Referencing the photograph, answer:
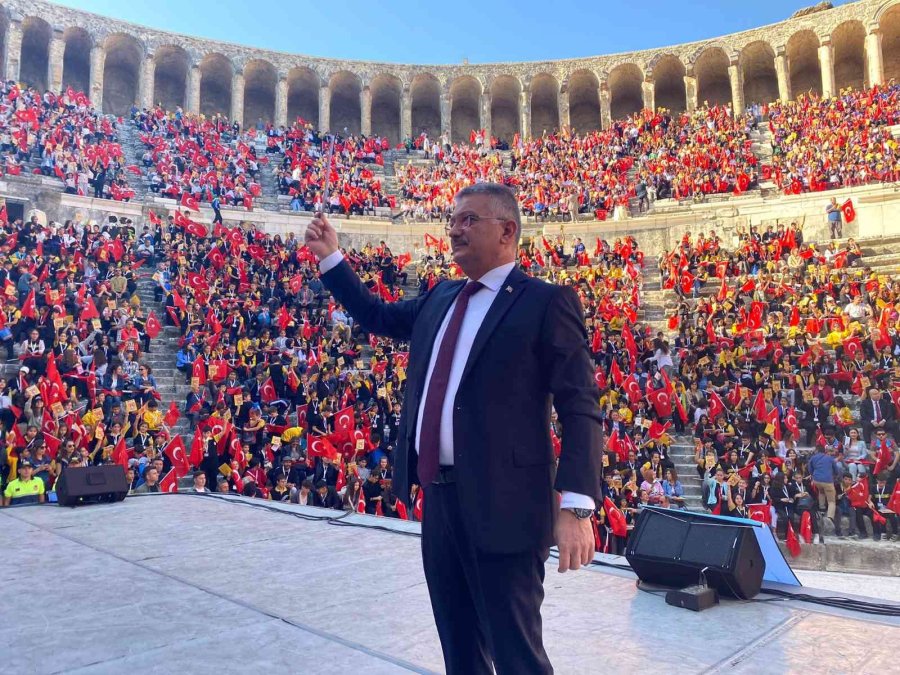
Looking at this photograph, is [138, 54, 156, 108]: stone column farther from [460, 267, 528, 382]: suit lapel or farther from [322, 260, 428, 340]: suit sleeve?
[460, 267, 528, 382]: suit lapel

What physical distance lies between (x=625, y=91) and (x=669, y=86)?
2446mm

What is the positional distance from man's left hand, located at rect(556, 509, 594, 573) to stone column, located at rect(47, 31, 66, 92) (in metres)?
36.7

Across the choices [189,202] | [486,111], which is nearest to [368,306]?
[189,202]

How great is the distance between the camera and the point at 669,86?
124 feet

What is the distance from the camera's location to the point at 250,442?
11203mm

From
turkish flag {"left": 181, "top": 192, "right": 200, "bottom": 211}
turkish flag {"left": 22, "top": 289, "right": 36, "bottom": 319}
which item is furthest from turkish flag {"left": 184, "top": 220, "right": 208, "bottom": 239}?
turkish flag {"left": 22, "top": 289, "right": 36, "bottom": 319}

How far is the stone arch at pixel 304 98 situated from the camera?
1474 inches

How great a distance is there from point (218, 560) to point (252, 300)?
12.1 meters

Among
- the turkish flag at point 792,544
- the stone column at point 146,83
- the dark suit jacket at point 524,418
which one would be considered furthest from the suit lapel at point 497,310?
the stone column at point 146,83

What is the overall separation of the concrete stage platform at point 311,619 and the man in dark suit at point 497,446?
87cm

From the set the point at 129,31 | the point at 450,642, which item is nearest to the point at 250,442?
the point at 450,642

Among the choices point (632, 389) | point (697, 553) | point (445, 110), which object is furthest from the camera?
point (445, 110)

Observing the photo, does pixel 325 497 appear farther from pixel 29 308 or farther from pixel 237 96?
pixel 237 96

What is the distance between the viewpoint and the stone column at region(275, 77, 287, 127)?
35.3 meters
